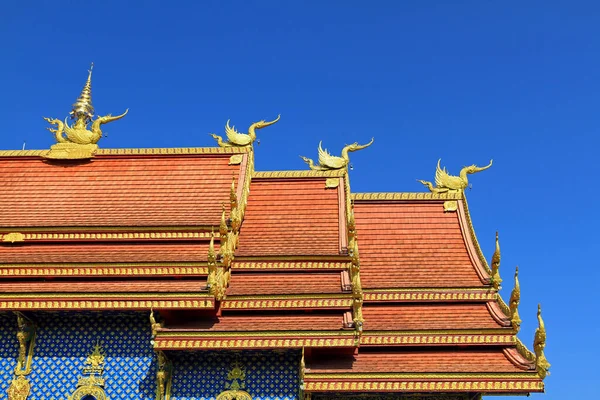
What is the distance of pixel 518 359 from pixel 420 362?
218 centimetres

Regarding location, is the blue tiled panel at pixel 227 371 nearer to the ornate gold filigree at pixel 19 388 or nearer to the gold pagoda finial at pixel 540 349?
the ornate gold filigree at pixel 19 388

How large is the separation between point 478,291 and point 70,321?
9988 mm

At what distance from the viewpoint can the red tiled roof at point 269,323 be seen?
1524 cm

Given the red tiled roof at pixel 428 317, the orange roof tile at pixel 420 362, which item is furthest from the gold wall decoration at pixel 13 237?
the red tiled roof at pixel 428 317

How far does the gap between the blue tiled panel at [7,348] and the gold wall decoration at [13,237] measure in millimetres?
2562

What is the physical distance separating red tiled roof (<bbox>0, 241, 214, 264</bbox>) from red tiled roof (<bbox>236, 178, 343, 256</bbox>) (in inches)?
52.0

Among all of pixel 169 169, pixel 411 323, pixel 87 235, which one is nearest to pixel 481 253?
pixel 411 323

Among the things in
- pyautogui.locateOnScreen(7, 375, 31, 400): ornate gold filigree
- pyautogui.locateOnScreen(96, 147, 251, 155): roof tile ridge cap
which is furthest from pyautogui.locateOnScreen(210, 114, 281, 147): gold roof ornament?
pyautogui.locateOnScreen(7, 375, 31, 400): ornate gold filigree

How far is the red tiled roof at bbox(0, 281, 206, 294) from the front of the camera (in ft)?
51.2

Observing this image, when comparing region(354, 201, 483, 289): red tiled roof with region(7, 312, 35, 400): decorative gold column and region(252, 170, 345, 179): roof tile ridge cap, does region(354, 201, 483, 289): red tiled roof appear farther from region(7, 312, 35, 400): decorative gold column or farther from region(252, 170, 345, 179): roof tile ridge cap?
region(7, 312, 35, 400): decorative gold column

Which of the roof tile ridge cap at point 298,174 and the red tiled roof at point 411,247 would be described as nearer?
the red tiled roof at point 411,247

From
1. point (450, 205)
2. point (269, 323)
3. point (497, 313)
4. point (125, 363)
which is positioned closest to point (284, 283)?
point (269, 323)

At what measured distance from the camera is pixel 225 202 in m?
19.2

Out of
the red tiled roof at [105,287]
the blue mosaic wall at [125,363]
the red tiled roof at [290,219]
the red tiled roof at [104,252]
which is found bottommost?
the blue mosaic wall at [125,363]
